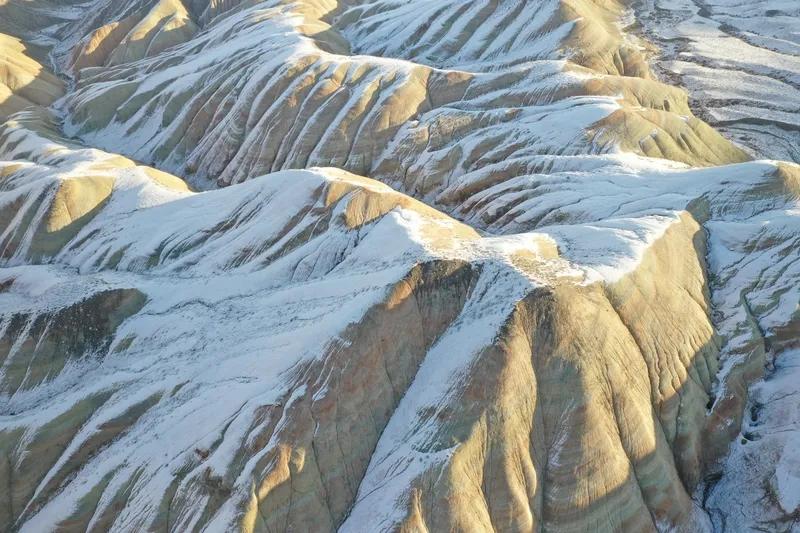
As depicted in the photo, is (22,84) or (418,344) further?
(22,84)

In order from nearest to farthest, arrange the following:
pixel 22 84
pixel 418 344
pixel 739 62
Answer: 1. pixel 418 344
2. pixel 739 62
3. pixel 22 84

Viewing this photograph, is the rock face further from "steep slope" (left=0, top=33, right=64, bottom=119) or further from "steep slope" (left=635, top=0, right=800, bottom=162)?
"steep slope" (left=0, top=33, right=64, bottom=119)

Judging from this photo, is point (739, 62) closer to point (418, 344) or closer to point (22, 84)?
point (418, 344)

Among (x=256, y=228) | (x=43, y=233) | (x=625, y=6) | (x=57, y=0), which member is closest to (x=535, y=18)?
(x=625, y=6)

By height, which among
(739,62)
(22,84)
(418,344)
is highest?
(418,344)

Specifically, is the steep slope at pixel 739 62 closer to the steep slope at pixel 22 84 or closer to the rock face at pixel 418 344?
the rock face at pixel 418 344

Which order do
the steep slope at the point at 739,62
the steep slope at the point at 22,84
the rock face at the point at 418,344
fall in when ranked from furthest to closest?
the steep slope at the point at 22,84 → the steep slope at the point at 739,62 → the rock face at the point at 418,344

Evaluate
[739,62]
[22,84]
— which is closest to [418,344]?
[739,62]

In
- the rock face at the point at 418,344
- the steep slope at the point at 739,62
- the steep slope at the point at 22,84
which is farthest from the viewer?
the steep slope at the point at 22,84

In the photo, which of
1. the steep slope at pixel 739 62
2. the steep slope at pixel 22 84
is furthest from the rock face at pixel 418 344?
the steep slope at pixel 22 84
